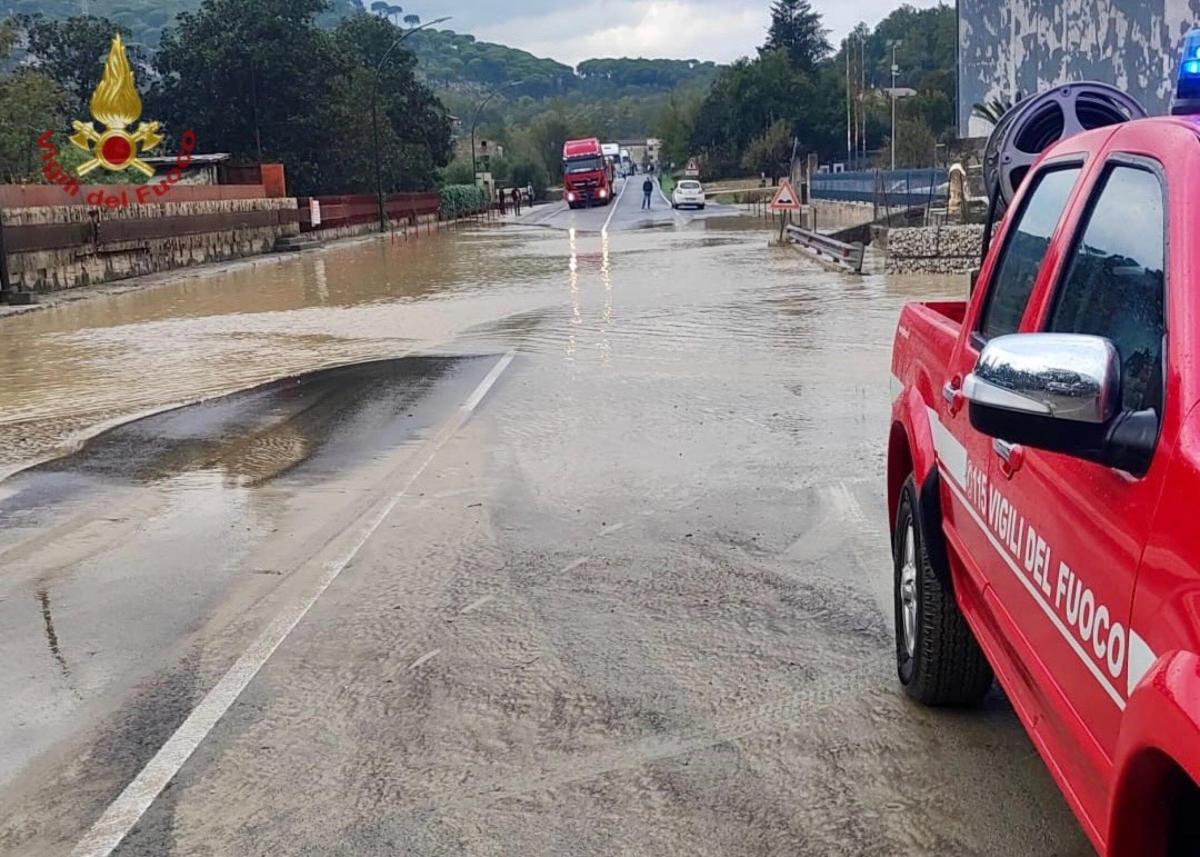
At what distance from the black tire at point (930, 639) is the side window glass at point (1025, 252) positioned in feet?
2.56

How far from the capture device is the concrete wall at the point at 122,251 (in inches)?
1027

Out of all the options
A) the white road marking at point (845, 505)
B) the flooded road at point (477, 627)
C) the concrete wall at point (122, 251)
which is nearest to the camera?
the flooded road at point (477, 627)

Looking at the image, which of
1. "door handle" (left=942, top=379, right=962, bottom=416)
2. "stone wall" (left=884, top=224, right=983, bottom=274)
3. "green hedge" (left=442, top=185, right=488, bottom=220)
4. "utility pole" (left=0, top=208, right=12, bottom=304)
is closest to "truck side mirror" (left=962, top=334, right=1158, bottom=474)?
"door handle" (left=942, top=379, right=962, bottom=416)

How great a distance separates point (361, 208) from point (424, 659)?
5547 cm

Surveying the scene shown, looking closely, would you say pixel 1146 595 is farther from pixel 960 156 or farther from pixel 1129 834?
pixel 960 156

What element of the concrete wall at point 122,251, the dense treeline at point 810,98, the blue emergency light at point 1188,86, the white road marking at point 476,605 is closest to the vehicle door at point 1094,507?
the blue emergency light at point 1188,86

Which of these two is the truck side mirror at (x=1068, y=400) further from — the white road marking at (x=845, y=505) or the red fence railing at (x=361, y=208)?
the red fence railing at (x=361, y=208)

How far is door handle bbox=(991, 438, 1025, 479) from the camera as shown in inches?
113

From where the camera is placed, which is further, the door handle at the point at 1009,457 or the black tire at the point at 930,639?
the black tire at the point at 930,639

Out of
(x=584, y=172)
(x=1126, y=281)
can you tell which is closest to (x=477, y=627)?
(x=1126, y=281)

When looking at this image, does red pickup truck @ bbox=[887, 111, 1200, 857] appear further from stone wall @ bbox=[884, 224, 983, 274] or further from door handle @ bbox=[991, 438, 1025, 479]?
stone wall @ bbox=[884, 224, 983, 274]

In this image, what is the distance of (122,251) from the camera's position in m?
30.7

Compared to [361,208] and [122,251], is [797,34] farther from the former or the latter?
[122,251]

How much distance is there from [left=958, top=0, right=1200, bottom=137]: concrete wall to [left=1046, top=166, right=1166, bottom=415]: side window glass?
93.9 ft
